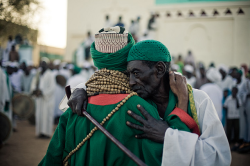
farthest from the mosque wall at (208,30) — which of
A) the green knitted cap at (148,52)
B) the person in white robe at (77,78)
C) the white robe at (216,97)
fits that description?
the green knitted cap at (148,52)

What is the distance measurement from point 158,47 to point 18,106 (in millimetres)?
8022

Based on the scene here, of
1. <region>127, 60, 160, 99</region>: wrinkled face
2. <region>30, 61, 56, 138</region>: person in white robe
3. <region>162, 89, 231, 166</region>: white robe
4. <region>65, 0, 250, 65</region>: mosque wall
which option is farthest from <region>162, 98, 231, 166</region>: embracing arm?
<region>65, 0, 250, 65</region>: mosque wall

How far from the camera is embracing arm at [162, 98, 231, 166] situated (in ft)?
5.60

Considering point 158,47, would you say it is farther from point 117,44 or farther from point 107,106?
point 107,106

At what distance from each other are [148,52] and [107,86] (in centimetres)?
46

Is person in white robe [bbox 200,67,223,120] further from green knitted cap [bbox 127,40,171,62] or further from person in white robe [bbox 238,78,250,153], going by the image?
green knitted cap [bbox 127,40,171,62]

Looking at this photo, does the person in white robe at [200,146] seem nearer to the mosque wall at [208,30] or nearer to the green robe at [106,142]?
the green robe at [106,142]

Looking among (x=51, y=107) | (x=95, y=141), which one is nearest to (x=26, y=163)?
(x=51, y=107)

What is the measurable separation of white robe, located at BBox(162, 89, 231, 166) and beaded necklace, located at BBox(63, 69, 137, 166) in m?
0.47

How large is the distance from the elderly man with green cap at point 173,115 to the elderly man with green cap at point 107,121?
2.2 inches

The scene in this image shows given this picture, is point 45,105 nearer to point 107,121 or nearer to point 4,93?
point 4,93

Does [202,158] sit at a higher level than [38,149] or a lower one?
higher

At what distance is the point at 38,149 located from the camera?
6477 mm

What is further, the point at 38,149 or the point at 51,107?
the point at 51,107
